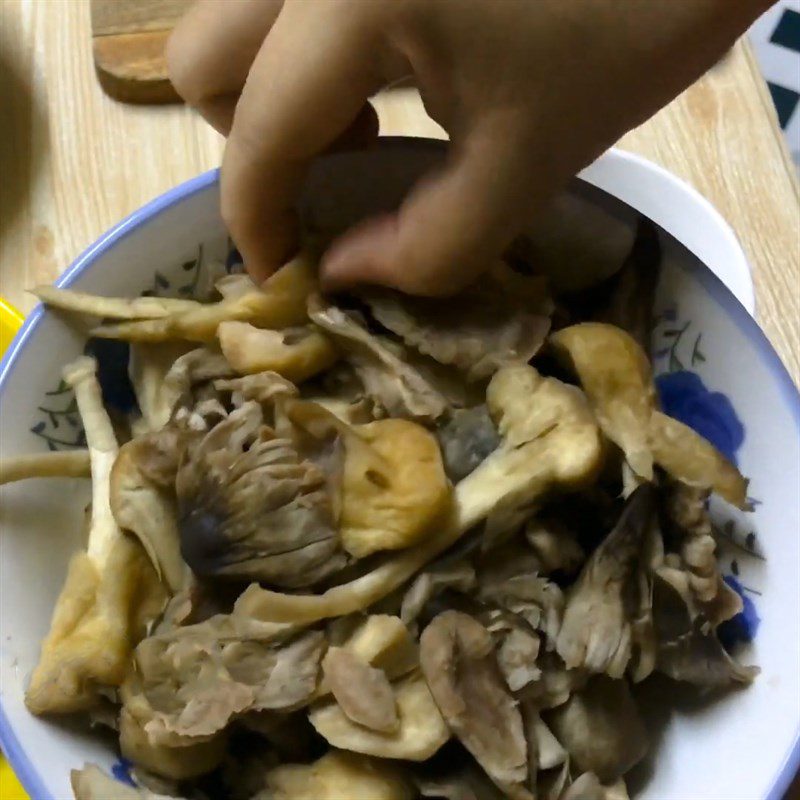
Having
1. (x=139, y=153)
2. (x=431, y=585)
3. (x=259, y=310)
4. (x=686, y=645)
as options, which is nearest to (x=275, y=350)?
(x=259, y=310)

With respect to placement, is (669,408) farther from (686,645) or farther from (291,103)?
(291,103)

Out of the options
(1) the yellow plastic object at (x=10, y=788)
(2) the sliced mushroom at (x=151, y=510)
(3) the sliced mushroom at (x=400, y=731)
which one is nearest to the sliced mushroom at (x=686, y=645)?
(3) the sliced mushroom at (x=400, y=731)

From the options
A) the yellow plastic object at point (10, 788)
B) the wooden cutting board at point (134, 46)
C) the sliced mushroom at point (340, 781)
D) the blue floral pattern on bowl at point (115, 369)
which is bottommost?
the yellow plastic object at point (10, 788)

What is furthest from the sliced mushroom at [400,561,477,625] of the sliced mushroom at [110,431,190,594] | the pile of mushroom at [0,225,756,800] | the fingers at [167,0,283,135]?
the fingers at [167,0,283,135]

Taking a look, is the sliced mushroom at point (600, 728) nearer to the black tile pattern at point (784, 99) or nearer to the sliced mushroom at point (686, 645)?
the sliced mushroom at point (686, 645)

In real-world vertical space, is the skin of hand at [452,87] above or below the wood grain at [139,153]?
above

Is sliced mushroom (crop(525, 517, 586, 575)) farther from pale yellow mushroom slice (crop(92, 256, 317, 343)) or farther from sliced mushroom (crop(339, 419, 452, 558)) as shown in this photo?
pale yellow mushroom slice (crop(92, 256, 317, 343))
